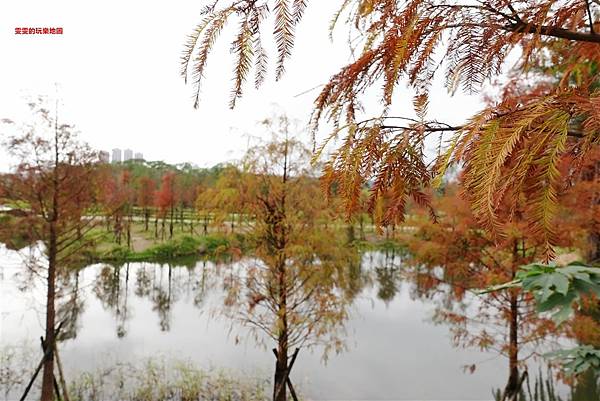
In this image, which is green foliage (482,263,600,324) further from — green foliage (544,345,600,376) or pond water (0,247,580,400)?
pond water (0,247,580,400)

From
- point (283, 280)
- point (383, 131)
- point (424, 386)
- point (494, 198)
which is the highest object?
point (383, 131)

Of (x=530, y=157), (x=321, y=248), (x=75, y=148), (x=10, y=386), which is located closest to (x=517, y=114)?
(x=530, y=157)

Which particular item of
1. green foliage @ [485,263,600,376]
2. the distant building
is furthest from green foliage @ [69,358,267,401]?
green foliage @ [485,263,600,376]

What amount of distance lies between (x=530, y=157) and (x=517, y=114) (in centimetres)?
12

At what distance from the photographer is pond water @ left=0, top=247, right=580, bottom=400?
7.02 meters

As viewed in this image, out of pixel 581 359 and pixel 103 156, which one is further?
pixel 103 156

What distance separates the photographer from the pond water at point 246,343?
702cm

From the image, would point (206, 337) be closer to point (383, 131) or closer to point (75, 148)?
point (75, 148)

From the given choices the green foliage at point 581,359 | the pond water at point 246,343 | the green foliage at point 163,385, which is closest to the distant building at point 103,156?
the pond water at point 246,343

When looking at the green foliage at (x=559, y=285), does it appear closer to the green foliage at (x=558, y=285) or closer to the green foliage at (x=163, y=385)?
the green foliage at (x=558, y=285)

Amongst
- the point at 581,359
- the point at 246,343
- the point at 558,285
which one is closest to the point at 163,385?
the point at 246,343

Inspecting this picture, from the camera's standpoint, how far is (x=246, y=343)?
22.5 feet

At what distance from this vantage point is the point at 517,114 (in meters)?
0.75

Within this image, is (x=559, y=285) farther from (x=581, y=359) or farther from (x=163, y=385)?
(x=163, y=385)
